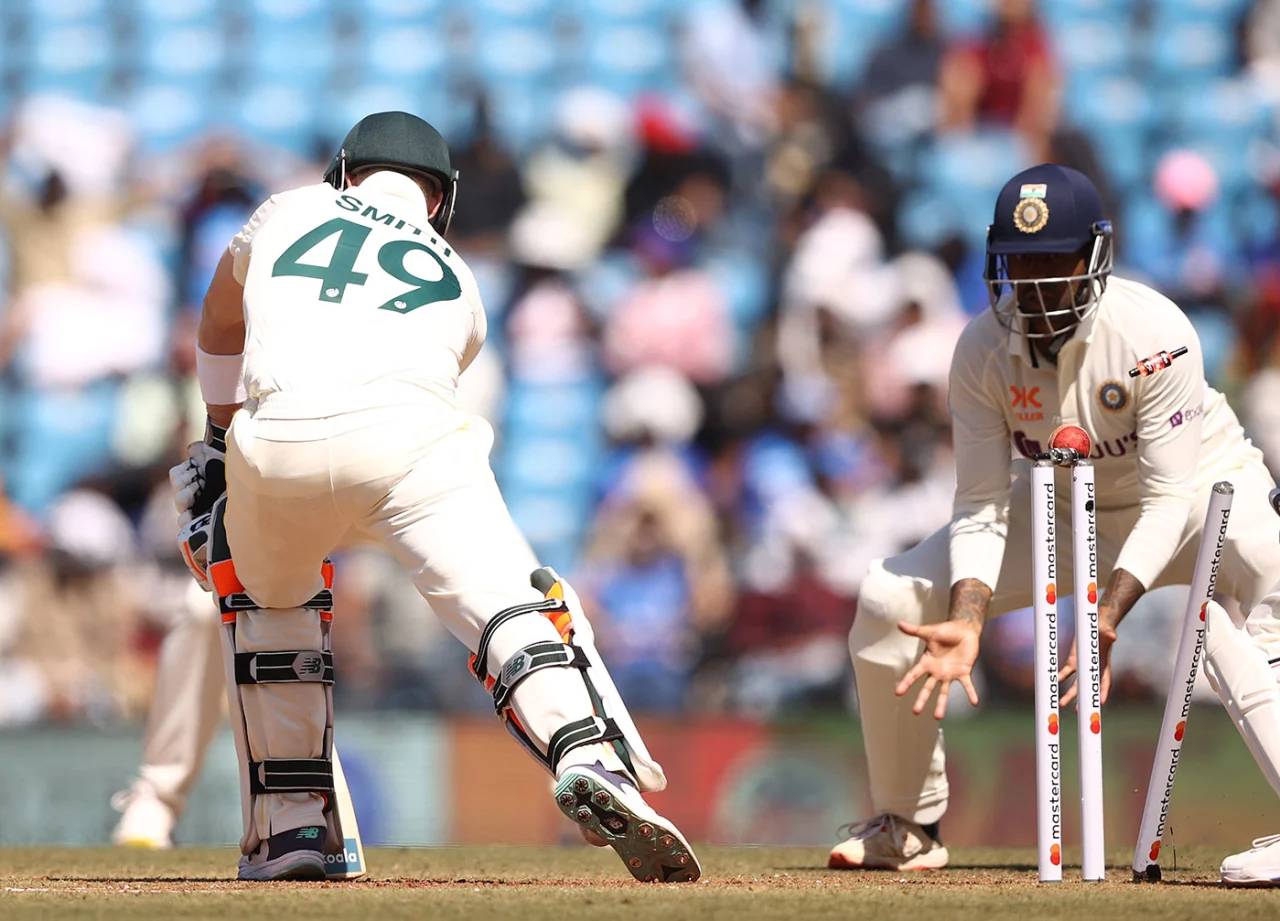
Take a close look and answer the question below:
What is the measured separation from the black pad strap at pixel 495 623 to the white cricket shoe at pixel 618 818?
36 cm

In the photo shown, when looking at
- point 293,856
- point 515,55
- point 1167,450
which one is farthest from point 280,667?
point 515,55

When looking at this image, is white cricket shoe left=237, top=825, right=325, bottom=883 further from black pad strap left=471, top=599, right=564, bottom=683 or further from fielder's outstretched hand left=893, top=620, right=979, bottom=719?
fielder's outstretched hand left=893, top=620, right=979, bottom=719

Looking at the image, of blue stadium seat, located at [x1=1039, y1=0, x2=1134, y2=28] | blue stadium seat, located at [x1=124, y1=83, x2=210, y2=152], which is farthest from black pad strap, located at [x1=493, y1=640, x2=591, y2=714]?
blue stadium seat, located at [x1=1039, y1=0, x2=1134, y2=28]

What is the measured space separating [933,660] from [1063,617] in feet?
13.7

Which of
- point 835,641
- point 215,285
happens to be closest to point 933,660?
point 215,285

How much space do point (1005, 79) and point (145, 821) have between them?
747cm

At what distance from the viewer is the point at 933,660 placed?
466 centimetres

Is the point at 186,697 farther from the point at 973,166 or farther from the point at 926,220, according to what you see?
the point at 973,166

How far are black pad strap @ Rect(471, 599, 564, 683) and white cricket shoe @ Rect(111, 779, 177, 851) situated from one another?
2.65 m

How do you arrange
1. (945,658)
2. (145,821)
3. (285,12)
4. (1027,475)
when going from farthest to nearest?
(285,12) → (145,821) → (1027,475) → (945,658)

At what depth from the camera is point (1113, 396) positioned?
5.26 m

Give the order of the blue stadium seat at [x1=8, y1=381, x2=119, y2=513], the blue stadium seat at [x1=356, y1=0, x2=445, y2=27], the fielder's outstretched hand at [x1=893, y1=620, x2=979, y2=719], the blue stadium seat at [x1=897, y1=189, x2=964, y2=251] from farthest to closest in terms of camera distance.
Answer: the blue stadium seat at [x1=356, y1=0, x2=445, y2=27], the blue stadium seat at [x1=897, y1=189, x2=964, y2=251], the blue stadium seat at [x1=8, y1=381, x2=119, y2=513], the fielder's outstretched hand at [x1=893, y1=620, x2=979, y2=719]

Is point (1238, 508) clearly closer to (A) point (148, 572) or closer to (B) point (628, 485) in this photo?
(B) point (628, 485)

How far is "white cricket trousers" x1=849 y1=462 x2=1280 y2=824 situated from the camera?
550 cm
